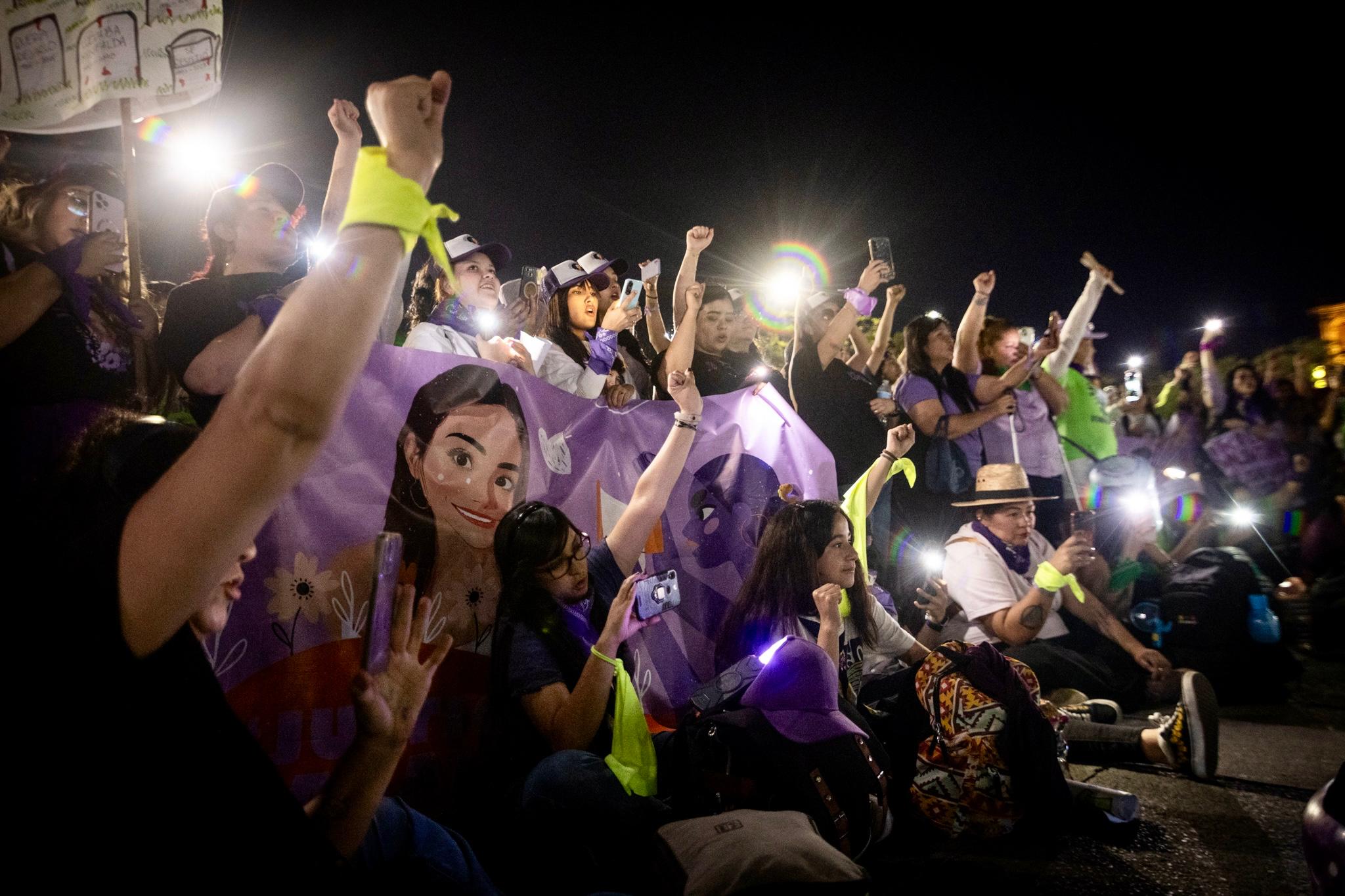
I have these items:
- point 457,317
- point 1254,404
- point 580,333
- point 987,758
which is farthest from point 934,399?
point 1254,404

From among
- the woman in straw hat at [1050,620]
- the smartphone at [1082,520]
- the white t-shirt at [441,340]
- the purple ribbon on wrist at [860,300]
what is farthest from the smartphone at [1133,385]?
the white t-shirt at [441,340]

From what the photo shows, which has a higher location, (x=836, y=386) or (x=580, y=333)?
(x=580, y=333)

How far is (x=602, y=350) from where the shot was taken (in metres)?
4.21

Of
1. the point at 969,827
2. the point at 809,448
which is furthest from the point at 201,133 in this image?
the point at 969,827

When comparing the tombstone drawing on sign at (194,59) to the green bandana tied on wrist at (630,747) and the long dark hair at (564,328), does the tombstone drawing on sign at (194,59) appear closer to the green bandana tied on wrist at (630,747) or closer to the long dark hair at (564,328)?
the long dark hair at (564,328)

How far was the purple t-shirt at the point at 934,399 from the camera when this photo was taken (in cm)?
530

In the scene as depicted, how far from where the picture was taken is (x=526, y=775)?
2365mm

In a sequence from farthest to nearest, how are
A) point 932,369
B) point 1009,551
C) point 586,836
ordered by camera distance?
1. point 932,369
2. point 1009,551
3. point 586,836

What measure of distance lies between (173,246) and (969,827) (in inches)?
223

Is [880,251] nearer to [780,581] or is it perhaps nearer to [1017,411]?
[1017,411]

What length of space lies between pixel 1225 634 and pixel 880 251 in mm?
3498

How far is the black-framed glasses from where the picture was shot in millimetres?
2730

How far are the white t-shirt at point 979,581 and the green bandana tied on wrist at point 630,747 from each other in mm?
2350

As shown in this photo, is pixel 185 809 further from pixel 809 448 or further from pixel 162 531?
pixel 809 448
